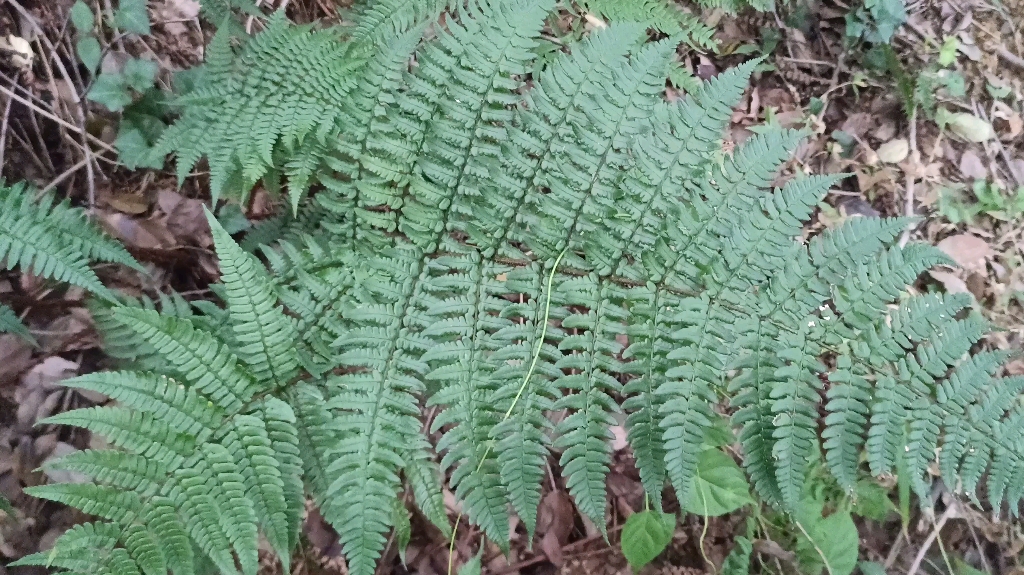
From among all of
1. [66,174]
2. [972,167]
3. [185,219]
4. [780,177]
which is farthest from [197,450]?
[972,167]

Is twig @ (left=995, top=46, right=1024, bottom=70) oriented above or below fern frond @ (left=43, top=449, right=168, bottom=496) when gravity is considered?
above

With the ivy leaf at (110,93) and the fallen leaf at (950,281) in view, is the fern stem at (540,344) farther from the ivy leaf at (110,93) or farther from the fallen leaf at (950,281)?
the fallen leaf at (950,281)

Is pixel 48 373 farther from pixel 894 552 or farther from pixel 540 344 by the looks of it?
pixel 894 552

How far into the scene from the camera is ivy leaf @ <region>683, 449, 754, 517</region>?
2320 millimetres

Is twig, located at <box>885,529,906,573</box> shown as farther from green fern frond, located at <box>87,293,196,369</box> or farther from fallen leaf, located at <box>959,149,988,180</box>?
green fern frond, located at <box>87,293,196,369</box>

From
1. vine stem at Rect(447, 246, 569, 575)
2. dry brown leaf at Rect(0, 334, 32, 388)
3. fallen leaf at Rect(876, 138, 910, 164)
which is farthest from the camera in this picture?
fallen leaf at Rect(876, 138, 910, 164)

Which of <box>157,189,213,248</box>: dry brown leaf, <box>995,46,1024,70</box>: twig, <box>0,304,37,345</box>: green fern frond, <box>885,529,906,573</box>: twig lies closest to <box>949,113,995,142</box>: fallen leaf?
<box>995,46,1024,70</box>: twig

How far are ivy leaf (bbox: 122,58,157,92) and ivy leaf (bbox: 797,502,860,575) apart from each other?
289 cm

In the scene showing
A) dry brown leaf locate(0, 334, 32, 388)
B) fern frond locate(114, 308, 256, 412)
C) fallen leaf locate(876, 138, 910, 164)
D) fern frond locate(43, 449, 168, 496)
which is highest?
fern frond locate(114, 308, 256, 412)

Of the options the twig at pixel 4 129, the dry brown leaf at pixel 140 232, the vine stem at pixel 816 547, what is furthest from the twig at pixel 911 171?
the twig at pixel 4 129

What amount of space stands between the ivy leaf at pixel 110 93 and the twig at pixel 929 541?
366 cm

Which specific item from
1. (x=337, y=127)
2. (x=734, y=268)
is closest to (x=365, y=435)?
(x=337, y=127)

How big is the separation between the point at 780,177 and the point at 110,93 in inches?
110

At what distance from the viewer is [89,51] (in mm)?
2295
